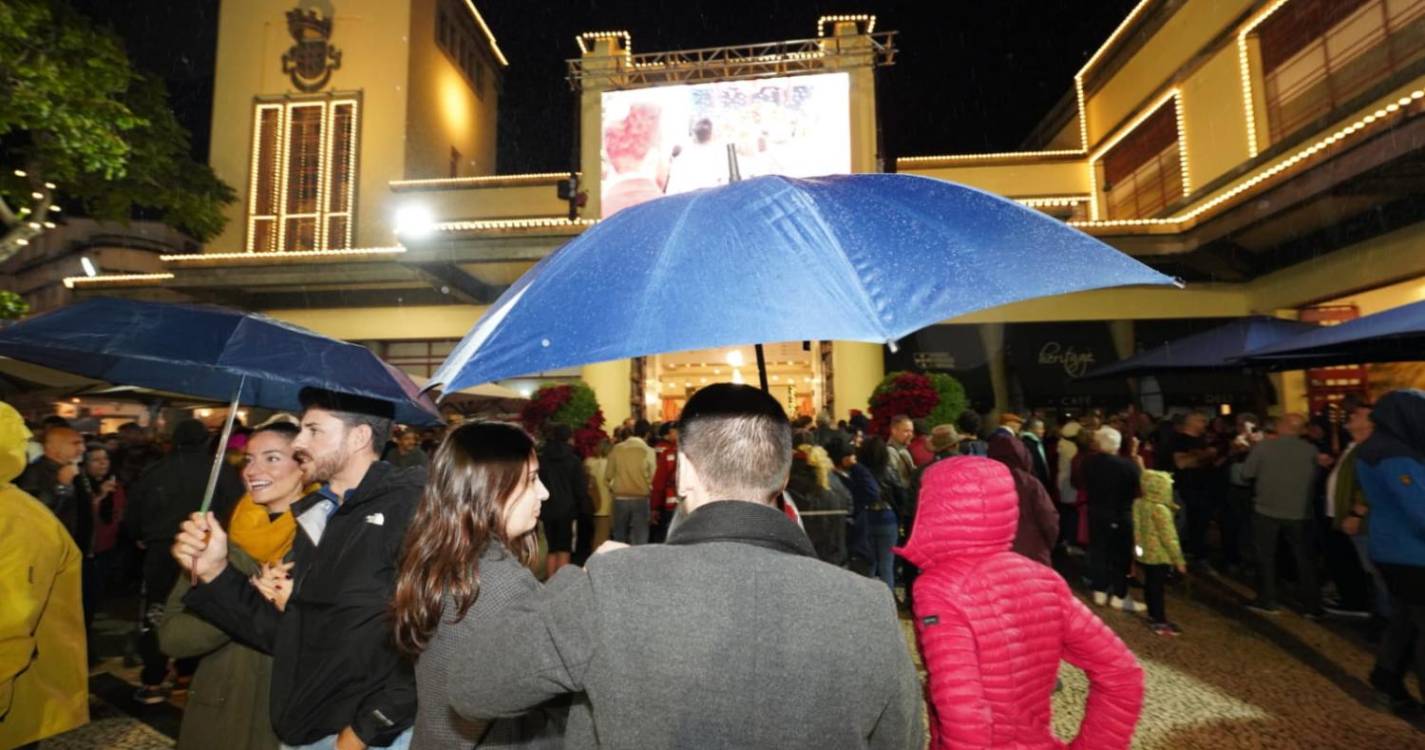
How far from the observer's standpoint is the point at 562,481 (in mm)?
7598

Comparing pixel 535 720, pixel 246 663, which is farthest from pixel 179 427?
pixel 535 720

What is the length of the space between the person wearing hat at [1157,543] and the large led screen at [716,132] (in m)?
10.4

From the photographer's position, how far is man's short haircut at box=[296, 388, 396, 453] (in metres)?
2.62

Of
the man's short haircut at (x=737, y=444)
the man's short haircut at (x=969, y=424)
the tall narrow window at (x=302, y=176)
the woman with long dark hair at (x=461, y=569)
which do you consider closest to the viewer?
→ the man's short haircut at (x=737, y=444)

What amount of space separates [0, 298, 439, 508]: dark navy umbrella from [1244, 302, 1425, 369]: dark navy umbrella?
7377 millimetres

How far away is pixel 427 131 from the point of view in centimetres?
1878

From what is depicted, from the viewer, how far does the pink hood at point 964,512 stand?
6.76 ft

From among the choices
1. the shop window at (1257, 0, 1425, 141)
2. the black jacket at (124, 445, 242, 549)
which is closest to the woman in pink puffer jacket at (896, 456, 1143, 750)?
the black jacket at (124, 445, 242, 549)

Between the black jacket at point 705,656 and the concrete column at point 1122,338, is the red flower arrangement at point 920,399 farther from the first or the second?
the concrete column at point 1122,338

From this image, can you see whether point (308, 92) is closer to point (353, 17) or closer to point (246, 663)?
point (353, 17)

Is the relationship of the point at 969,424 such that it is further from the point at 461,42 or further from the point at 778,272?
the point at 461,42

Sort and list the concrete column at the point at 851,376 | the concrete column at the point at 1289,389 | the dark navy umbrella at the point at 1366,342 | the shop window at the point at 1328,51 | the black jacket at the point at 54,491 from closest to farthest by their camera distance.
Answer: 1. the black jacket at the point at 54,491
2. the dark navy umbrella at the point at 1366,342
3. the shop window at the point at 1328,51
4. the concrete column at the point at 1289,389
5. the concrete column at the point at 851,376

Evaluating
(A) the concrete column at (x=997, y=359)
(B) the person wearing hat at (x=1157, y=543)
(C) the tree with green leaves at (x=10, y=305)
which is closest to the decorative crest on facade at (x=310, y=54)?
(C) the tree with green leaves at (x=10, y=305)

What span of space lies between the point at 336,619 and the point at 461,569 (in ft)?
2.31
